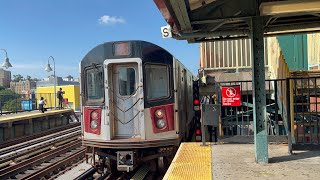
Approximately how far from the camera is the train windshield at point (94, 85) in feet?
25.6

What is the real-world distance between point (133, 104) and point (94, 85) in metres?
1.09

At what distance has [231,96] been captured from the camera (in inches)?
278

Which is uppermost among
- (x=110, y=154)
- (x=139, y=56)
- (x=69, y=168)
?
(x=139, y=56)

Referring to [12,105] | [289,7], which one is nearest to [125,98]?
[289,7]

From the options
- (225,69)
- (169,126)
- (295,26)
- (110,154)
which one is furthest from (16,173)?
(225,69)

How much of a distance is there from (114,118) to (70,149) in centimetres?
581

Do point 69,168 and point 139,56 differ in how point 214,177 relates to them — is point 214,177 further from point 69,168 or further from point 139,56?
point 69,168

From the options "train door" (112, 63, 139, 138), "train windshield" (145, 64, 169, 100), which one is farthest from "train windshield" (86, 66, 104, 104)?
"train windshield" (145, 64, 169, 100)

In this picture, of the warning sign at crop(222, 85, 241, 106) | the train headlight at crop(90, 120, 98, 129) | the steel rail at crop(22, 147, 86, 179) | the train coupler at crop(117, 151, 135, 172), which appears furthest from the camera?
the steel rail at crop(22, 147, 86, 179)

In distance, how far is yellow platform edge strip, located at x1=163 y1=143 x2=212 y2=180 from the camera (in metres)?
4.88

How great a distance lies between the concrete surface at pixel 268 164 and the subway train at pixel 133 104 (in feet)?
4.84

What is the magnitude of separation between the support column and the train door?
9.80 ft

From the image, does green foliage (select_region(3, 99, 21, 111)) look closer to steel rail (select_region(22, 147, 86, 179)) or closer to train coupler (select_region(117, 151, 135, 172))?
steel rail (select_region(22, 147, 86, 179))

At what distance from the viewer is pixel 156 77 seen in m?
7.84
